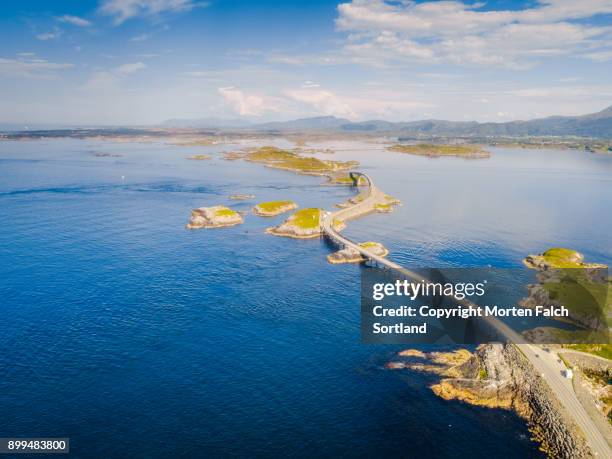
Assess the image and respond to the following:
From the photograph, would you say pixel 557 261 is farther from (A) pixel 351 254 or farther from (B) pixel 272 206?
(B) pixel 272 206

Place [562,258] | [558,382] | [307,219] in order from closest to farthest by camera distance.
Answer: [558,382], [562,258], [307,219]

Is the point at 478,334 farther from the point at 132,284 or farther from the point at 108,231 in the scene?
the point at 108,231

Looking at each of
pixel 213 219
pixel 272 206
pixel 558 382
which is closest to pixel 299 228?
pixel 213 219

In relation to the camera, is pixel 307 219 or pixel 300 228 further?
pixel 307 219

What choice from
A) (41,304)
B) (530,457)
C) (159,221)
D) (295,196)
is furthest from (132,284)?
(295,196)

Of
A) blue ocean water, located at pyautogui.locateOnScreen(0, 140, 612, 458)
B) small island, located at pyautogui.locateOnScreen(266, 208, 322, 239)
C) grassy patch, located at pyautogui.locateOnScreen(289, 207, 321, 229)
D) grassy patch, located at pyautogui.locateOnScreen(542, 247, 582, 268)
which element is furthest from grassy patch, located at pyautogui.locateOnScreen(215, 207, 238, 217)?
grassy patch, located at pyautogui.locateOnScreen(542, 247, 582, 268)

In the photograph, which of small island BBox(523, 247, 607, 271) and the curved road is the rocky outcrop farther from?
small island BBox(523, 247, 607, 271)
